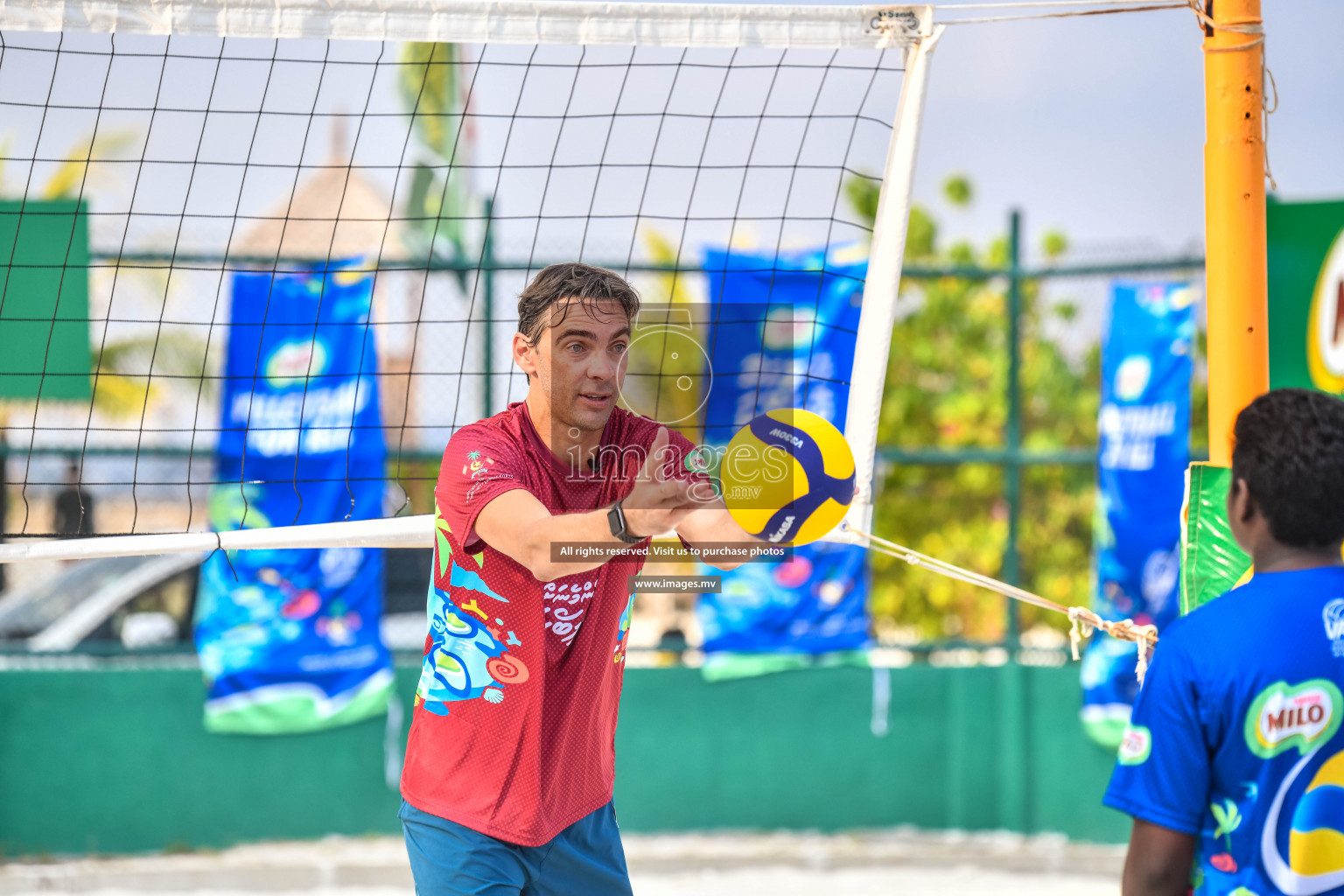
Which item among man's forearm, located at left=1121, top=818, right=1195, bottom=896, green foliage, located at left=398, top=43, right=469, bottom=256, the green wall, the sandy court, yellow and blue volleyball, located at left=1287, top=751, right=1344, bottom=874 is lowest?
the sandy court

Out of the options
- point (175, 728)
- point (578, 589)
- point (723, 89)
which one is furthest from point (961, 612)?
point (578, 589)

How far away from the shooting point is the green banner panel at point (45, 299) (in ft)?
15.4

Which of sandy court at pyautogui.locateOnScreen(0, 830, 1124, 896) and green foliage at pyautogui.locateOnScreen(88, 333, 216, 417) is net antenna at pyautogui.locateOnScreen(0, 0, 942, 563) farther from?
green foliage at pyautogui.locateOnScreen(88, 333, 216, 417)

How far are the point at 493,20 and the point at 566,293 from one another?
3.37 feet

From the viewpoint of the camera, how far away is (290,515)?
203 inches

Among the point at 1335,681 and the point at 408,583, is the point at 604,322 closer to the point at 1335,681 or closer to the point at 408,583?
the point at 1335,681

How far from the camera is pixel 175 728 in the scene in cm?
520

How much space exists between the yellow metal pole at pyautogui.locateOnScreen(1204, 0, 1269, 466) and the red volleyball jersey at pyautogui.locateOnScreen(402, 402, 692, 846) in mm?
1233

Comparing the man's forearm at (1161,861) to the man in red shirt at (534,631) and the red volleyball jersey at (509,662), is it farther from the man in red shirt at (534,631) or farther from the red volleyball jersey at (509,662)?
the red volleyball jersey at (509,662)

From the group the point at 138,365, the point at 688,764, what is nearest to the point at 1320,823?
the point at 688,764

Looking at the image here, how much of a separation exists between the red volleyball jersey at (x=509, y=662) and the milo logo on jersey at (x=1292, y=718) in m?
1.16

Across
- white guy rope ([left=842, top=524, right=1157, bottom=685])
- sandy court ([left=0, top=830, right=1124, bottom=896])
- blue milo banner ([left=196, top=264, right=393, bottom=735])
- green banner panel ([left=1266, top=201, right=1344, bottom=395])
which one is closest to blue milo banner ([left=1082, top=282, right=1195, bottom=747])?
sandy court ([left=0, top=830, right=1124, bottom=896])

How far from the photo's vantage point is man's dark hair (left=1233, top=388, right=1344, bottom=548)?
163 cm

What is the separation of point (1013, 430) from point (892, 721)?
60.8 inches
